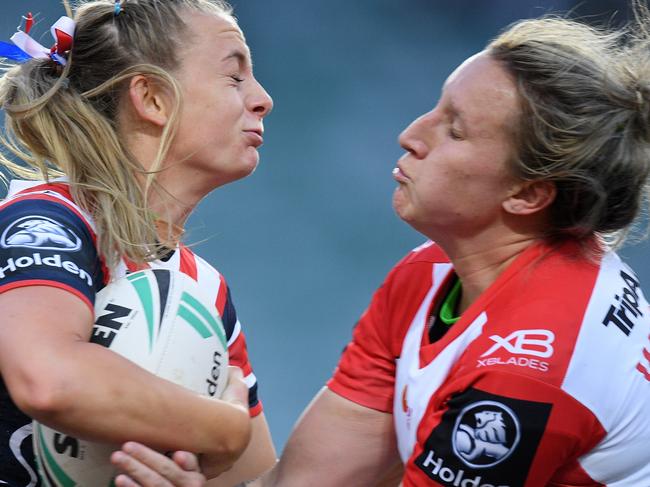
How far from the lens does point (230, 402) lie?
2045 mm

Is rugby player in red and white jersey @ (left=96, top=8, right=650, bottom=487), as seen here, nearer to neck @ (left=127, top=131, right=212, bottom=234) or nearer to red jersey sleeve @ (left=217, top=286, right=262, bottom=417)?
red jersey sleeve @ (left=217, top=286, right=262, bottom=417)

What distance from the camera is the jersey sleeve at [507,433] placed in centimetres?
197

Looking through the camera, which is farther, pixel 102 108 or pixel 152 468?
pixel 102 108

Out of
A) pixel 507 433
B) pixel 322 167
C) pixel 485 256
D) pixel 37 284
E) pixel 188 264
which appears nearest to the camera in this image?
pixel 37 284

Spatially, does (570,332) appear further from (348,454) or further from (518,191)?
(348,454)

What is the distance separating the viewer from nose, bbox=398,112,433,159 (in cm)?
235

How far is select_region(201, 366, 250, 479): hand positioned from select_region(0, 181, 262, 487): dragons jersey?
340 millimetres

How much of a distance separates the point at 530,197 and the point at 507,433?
0.62 meters

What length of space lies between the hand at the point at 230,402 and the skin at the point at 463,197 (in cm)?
44

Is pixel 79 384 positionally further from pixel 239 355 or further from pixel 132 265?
pixel 239 355

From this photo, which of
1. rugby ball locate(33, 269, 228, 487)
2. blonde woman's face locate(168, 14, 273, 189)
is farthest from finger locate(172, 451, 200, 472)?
blonde woman's face locate(168, 14, 273, 189)

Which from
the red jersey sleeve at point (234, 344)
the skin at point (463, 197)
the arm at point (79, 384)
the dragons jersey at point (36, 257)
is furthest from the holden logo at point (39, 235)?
the skin at point (463, 197)

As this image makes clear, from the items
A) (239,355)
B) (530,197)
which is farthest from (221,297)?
(530,197)

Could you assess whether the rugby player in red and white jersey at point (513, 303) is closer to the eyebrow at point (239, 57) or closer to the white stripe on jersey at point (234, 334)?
the white stripe on jersey at point (234, 334)
